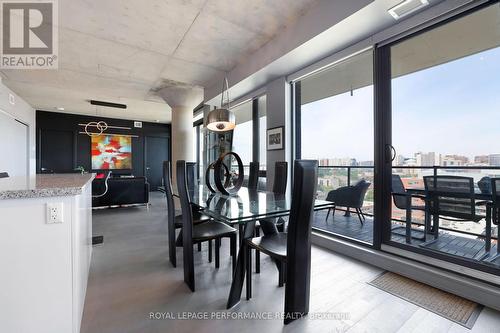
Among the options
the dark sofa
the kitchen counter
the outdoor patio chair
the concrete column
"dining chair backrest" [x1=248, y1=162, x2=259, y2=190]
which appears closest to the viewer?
the kitchen counter

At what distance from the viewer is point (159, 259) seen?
2.66m

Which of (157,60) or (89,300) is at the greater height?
(157,60)

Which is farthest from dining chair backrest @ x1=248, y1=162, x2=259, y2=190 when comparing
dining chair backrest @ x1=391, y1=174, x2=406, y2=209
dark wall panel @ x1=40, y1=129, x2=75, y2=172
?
dark wall panel @ x1=40, y1=129, x2=75, y2=172

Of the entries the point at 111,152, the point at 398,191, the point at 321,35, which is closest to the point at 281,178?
the point at 398,191

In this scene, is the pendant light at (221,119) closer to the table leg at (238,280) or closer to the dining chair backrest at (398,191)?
the table leg at (238,280)

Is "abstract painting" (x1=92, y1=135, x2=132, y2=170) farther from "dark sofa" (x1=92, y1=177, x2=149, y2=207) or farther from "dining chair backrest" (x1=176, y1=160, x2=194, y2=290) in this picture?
"dining chair backrest" (x1=176, y1=160, x2=194, y2=290)

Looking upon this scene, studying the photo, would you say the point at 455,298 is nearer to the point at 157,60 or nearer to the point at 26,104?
the point at 157,60

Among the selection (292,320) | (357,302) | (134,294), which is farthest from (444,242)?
(134,294)

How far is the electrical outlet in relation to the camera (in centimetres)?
118

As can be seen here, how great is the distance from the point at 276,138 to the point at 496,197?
8.55ft

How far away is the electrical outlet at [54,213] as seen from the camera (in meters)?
1.18

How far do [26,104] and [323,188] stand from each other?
8377mm

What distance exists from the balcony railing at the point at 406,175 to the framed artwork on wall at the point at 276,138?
3.60 ft

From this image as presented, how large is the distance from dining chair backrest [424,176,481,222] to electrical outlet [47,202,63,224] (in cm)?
323
